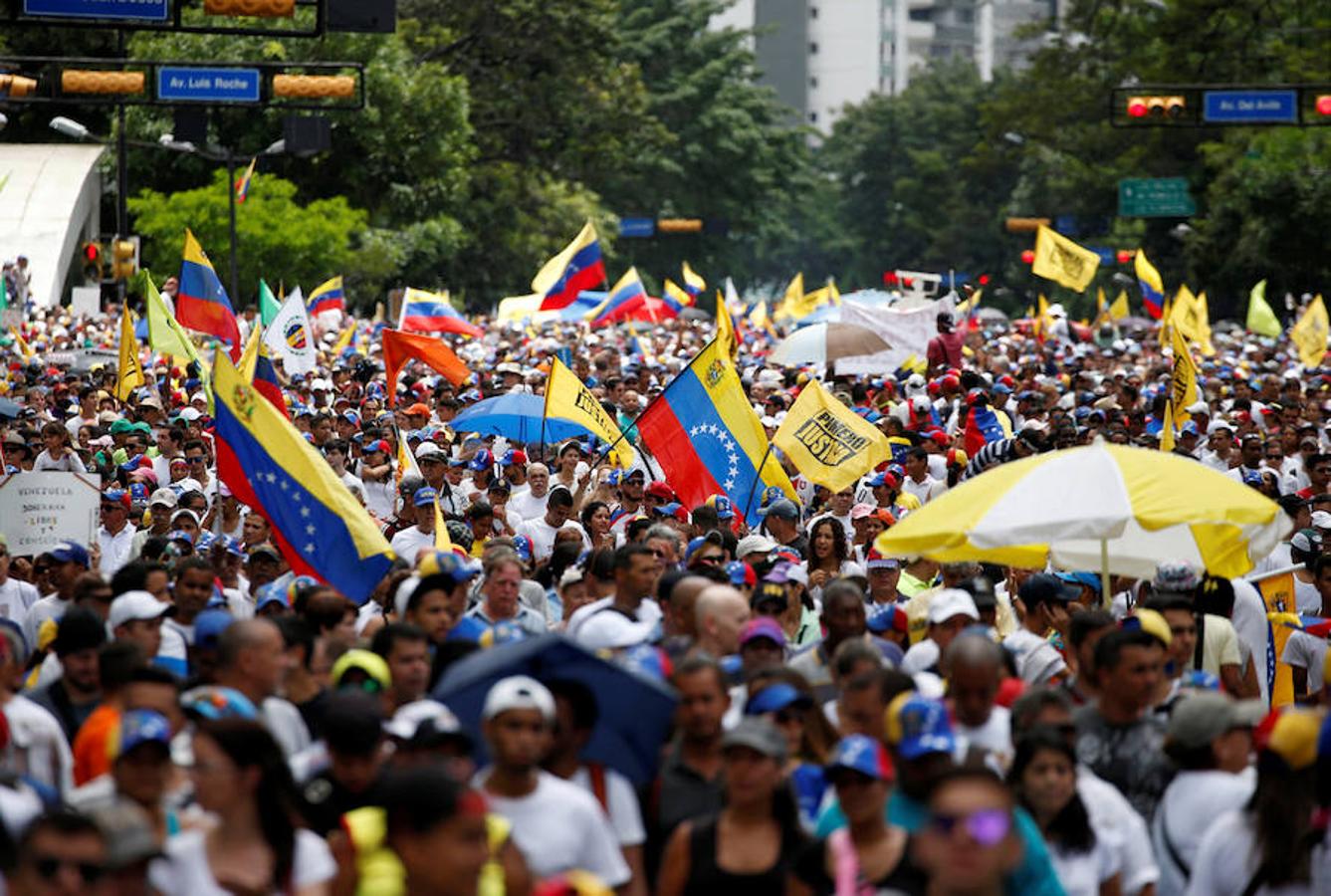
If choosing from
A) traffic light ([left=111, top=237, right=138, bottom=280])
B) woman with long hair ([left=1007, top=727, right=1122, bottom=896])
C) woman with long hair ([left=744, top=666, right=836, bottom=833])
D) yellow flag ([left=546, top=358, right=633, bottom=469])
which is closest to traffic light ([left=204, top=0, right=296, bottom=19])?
yellow flag ([left=546, top=358, right=633, bottom=469])

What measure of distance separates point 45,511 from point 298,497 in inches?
111

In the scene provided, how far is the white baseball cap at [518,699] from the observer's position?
248 inches

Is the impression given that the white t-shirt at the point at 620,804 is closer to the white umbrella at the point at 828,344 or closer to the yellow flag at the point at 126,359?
the yellow flag at the point at 126,359

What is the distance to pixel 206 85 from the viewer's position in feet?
90.0

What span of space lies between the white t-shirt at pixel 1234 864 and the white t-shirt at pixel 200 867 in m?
2.28

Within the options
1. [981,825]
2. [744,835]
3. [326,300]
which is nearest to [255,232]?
[326,300]

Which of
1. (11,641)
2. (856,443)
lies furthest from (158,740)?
(856,443)

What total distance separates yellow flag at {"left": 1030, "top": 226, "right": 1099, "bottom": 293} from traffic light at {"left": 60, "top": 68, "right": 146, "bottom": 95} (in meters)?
12.3

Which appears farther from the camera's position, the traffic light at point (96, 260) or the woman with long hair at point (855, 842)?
the traffic light at point (96, 260)

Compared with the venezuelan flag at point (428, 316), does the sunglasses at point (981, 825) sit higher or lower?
higher

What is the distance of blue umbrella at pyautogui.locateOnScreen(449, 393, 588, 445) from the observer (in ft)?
Result: 59.8

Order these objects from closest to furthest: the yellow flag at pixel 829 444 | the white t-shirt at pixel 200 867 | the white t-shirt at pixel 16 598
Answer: the white t-shirt at pixel 200 867
the white t-shirt at pixel 16 598
the yellow flag at pixel 829 444

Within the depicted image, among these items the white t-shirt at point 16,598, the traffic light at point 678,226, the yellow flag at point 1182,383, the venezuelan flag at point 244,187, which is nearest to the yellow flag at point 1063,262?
the venezuelan flag at point 244,187

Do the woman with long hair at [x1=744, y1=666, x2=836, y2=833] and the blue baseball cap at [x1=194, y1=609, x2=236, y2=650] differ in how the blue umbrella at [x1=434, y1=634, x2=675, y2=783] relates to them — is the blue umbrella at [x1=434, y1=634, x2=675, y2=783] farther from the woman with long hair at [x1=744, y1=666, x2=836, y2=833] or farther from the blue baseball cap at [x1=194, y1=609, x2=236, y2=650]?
the blue baseball cap at [x1=194, y1=609, x2=236, y2=650]
